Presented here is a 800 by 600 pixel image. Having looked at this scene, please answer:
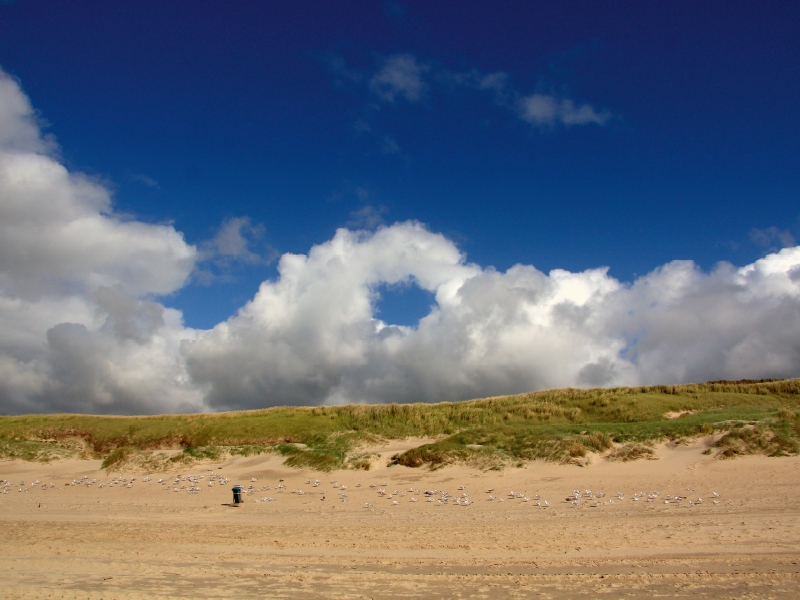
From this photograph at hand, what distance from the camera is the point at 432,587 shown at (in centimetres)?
827

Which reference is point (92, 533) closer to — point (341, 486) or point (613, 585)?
point (341, 486)

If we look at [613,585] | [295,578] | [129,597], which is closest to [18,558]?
[129,597]

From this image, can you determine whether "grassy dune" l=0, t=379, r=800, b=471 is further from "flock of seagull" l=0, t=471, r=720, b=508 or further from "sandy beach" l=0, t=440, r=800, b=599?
"flock of seagull" l=0, t=471, r=720, b=508

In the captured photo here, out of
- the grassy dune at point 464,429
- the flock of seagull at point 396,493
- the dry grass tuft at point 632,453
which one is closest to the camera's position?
the flock of seagull at point 396,493

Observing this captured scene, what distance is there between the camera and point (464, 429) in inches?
1171

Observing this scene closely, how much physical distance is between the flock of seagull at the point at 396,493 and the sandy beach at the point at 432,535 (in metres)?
0.11

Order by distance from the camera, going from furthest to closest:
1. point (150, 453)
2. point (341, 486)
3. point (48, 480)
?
point (150, 453) → point (48, 480) → point (341, 486)

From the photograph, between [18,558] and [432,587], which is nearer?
[432,587]

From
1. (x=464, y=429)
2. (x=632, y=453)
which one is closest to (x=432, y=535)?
(x=632, y=453)

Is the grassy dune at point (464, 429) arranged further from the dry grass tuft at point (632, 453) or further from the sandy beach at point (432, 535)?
the sandy beach at point (432, 535)

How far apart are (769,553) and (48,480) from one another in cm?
2840

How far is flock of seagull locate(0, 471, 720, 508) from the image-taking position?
14.7 meters

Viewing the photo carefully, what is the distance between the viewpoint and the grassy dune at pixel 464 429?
20.5m

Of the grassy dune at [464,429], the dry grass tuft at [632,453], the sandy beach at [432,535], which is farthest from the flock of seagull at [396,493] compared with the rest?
the dry grass tuft at [632,453]
